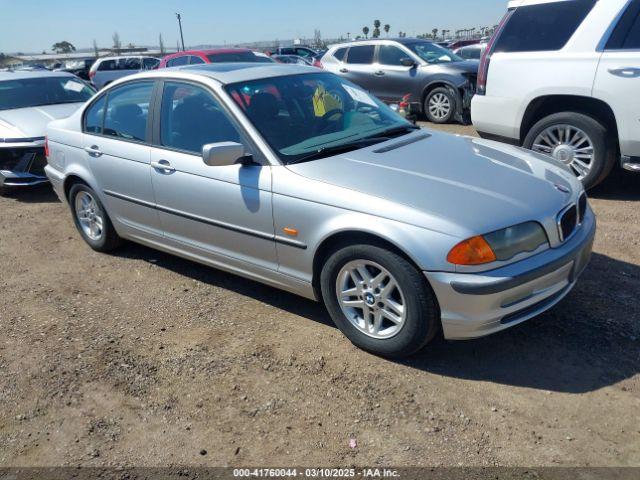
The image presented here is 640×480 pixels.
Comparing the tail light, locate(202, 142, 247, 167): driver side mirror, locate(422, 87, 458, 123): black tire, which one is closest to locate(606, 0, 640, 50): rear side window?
the tail light

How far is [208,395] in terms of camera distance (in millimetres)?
3160

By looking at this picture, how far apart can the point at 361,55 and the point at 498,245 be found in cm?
1007

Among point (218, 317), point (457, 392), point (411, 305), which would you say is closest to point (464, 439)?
point (457, 392)

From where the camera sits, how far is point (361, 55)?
12.1 meters

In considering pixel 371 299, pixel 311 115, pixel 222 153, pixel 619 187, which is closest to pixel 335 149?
pixel 311 115

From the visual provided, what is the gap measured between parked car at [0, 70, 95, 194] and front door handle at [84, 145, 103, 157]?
2.82 m

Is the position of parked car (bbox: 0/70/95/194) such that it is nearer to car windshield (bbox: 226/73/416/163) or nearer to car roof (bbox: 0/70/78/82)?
car roof (bbox: 0/70/78/82)

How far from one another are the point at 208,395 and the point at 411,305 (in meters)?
1.24

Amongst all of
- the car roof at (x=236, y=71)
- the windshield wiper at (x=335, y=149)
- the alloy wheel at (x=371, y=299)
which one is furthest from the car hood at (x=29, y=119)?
the alloy wheel at (x=371, y=299)

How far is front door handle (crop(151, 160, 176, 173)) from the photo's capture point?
4.06 m

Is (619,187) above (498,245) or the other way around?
the other way around

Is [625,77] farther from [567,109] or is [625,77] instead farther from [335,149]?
[335,149]

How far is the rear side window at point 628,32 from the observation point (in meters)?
5.28

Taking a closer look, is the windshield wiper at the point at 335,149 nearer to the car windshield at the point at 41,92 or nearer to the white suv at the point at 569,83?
the white suv at the point at 569,83
